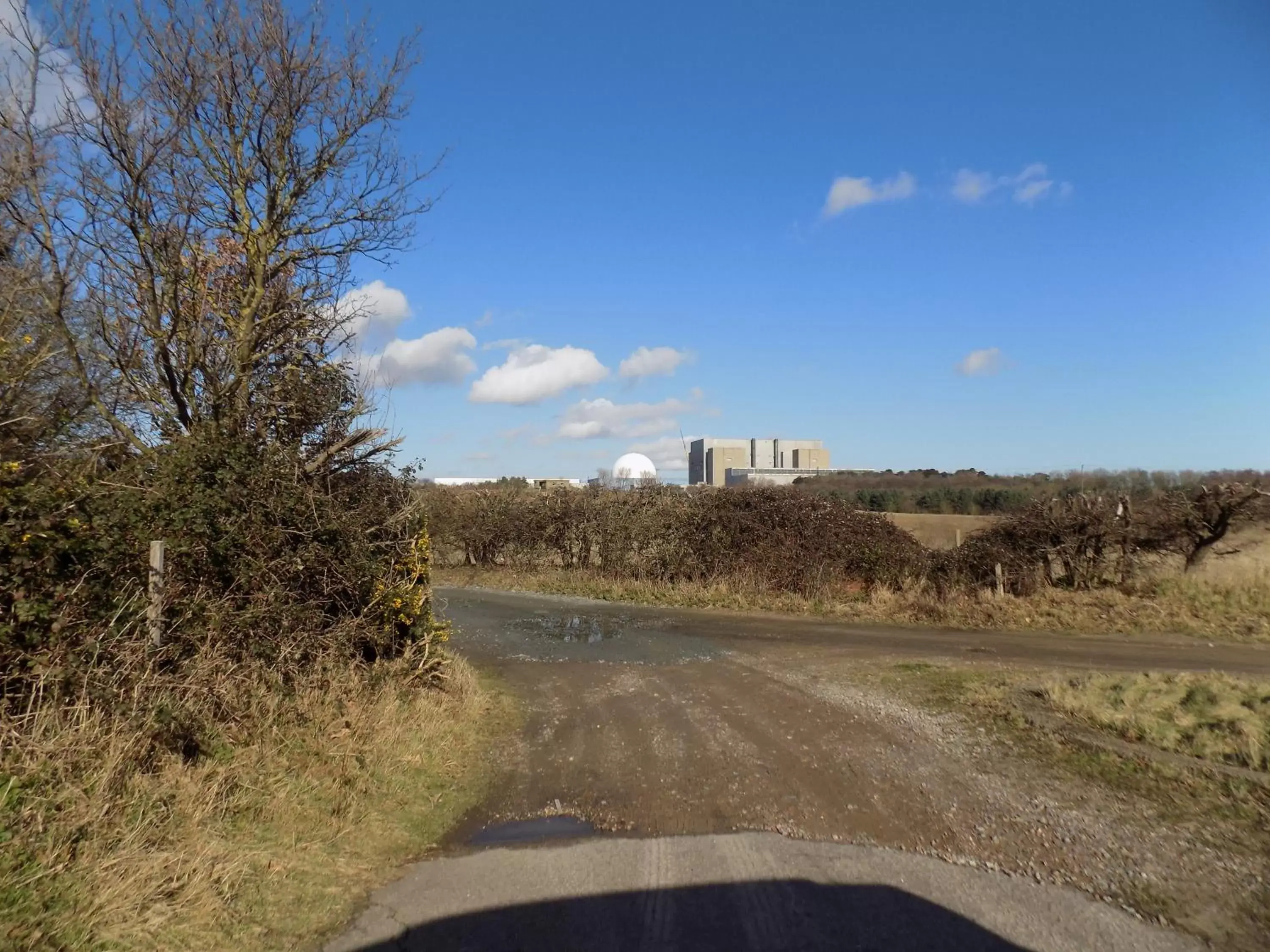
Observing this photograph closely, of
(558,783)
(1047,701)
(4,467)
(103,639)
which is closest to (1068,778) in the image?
(1047,701)

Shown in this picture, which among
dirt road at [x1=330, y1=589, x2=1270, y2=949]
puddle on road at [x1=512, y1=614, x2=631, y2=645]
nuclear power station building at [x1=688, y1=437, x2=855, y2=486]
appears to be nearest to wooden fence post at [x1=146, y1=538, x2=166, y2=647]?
dirt road at [x1=330, y1=589, x2=1270, y2=949]

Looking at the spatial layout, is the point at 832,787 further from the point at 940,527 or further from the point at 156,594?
the point at 940,527

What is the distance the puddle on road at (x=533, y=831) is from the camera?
5.45m

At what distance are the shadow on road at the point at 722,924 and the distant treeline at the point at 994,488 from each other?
1602 centimetres

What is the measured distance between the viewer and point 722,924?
4145mm

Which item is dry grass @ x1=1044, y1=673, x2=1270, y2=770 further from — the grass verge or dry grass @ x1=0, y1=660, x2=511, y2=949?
the grass verge

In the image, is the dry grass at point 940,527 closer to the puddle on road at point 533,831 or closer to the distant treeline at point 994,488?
the distant treeline at point 994,488

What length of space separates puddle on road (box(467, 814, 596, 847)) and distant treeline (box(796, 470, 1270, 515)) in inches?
615

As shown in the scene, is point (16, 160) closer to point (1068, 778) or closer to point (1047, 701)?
point (1068, 778)

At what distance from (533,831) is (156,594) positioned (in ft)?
10.9

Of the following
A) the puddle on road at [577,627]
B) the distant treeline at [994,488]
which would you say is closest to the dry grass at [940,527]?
the distant treeline at [994,488]

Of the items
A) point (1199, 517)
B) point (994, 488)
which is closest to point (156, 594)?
point (1199, 517)

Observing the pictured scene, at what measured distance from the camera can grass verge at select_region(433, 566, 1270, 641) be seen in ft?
48.6

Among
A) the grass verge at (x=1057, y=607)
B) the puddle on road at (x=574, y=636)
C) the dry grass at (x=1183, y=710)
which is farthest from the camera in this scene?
the grass verge at (x=1057, y=607)
